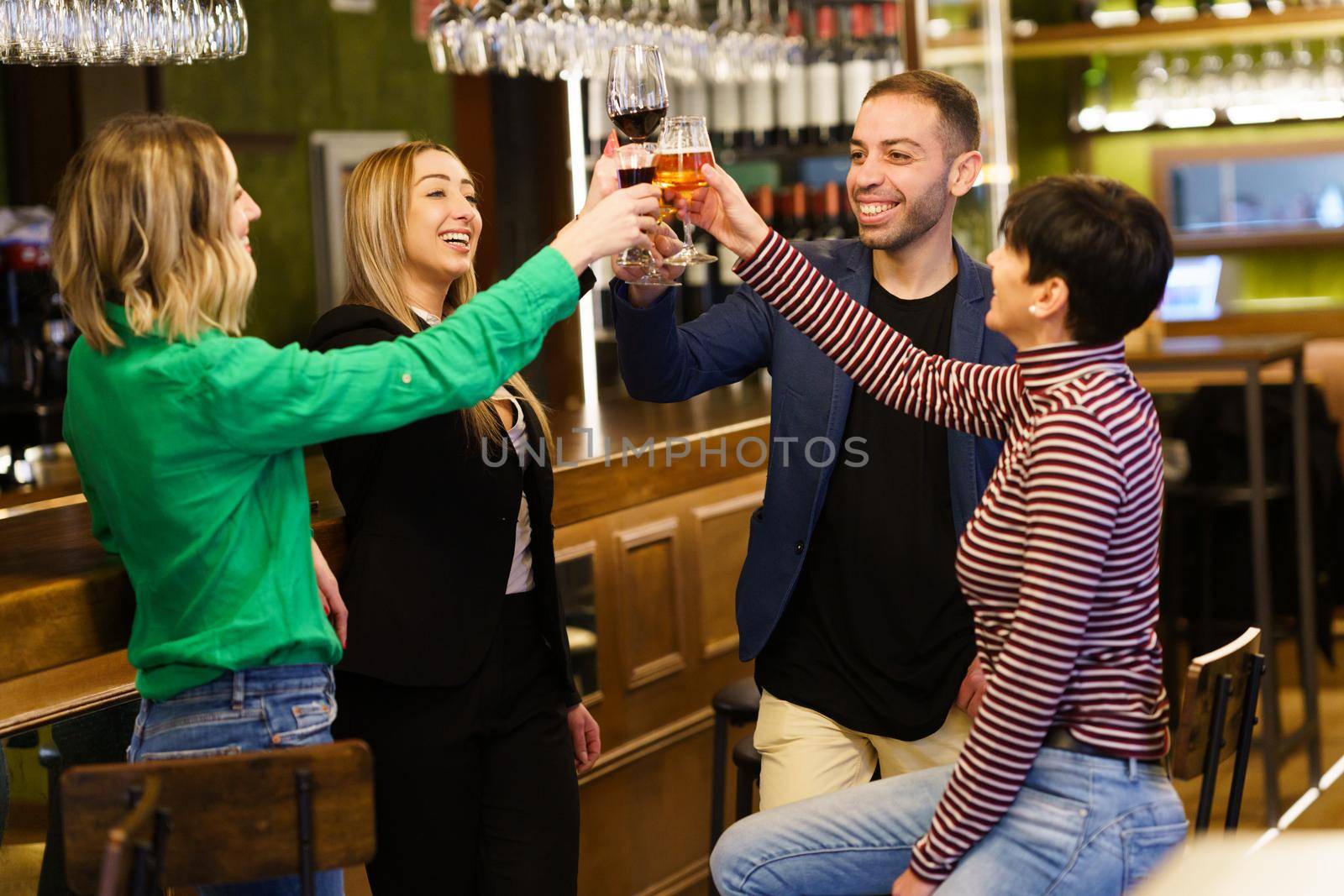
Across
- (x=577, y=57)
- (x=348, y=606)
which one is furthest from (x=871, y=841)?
(x=577, y=57)

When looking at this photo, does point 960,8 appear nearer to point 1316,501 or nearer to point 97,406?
point 1316,501

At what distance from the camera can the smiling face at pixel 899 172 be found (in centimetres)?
240

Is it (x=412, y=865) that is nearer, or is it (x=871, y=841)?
(x=871, y=841)

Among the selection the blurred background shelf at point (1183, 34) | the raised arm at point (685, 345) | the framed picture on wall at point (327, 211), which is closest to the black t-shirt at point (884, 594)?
the raised arm at point (685, 345)

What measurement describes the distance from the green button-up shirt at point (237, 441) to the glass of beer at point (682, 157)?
A: 1.02ft

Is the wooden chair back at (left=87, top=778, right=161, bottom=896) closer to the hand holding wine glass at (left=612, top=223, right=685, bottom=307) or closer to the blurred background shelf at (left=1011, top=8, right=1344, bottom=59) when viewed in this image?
the hand holding wine glass at (left=612, top=223, right=685, bottom=307)

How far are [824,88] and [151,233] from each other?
3616mm

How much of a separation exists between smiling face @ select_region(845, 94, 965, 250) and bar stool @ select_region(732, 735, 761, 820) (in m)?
0.93

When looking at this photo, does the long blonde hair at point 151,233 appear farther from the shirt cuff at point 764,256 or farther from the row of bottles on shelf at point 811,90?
the row of bottles on shelf at point 811,90

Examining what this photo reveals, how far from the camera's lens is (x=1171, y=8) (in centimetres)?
770

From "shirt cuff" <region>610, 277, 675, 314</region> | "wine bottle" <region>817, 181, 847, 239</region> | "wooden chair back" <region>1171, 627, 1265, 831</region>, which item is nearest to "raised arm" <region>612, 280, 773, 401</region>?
"shirt cuff" <region>610, 277, 675, 314</region>

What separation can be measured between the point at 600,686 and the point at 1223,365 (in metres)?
2.11

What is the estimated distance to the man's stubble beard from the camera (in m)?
2.39

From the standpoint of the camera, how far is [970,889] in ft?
5.36
